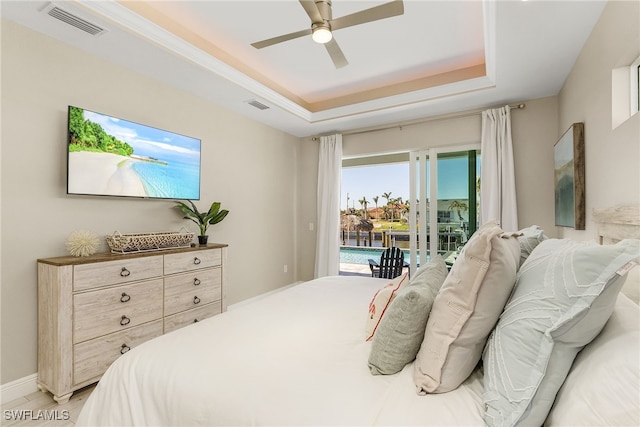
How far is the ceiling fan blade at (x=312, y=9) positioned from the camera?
5.91 feet

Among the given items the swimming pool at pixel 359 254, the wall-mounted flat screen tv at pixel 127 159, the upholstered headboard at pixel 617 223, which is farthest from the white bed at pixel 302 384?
the swimming pool at pixel 359 254

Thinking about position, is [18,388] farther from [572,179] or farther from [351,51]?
[572,179]

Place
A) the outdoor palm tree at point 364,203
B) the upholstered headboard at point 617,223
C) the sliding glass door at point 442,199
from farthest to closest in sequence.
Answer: the outdoor palm tree at point 364,203 < the sliding glass door at point 442,199 < the upholstered headboard at point 617,223

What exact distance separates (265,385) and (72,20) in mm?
2641

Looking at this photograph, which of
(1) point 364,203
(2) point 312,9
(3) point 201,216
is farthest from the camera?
(1) point 364,203

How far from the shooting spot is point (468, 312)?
955 millimetres

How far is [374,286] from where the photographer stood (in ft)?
8.13

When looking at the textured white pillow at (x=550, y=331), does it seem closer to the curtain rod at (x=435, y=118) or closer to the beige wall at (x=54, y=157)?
the beige wall at (x=54, y=157)

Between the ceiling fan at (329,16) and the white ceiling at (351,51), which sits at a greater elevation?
the white ceiling at (351,51)

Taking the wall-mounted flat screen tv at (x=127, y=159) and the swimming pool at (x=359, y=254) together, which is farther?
the swimming pool at (x=359, y=254)

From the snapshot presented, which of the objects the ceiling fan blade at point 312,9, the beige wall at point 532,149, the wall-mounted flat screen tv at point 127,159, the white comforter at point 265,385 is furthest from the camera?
the beige wall at point 532,149

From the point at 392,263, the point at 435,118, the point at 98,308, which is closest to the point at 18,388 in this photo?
the point at 98,308

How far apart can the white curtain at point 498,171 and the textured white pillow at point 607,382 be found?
9.97 ft

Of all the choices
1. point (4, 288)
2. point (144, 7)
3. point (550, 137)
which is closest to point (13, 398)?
point (4, 288)
